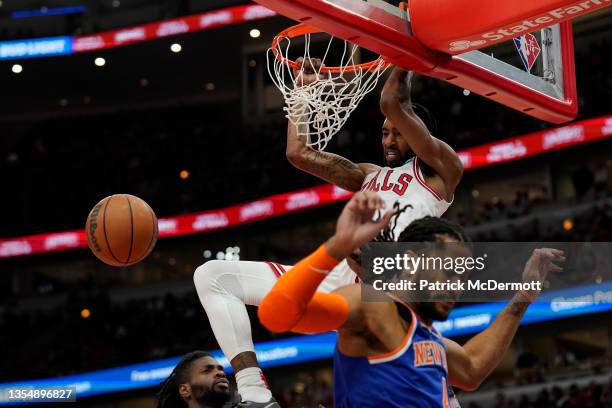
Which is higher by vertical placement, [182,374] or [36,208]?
[182,374]

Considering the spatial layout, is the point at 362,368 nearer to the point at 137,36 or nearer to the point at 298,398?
the point at 298,398

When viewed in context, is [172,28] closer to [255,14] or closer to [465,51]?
[255,14]

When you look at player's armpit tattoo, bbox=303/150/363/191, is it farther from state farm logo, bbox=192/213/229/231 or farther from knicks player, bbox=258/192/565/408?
state farm logo, bbox=192/213/229/231

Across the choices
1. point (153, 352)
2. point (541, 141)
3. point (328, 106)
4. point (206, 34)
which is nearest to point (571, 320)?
point (541, 141)

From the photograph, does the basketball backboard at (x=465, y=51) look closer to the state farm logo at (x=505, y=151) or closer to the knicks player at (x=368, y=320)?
the knicks player at (x=368, y=320)

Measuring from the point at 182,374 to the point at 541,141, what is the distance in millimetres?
14224

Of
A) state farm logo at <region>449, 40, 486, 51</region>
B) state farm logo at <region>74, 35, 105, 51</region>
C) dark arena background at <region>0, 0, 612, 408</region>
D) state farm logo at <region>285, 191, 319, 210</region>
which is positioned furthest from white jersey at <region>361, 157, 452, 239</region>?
state farm logo at <region>74, 35, 105, 51</region>

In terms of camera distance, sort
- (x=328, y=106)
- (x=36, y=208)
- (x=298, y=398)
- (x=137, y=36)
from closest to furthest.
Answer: (x=328, y=106)
(x=298, y=398)
(x=137, y=36)
(x=36, y=208)

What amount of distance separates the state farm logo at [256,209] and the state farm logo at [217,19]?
3913mm

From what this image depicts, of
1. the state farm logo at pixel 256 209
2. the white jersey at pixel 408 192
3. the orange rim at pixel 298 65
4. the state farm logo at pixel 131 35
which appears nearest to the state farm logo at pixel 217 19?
the state farm logo at pixel 131 35

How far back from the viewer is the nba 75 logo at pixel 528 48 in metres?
5.27

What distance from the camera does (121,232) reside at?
496 cm

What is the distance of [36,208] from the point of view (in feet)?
72.9

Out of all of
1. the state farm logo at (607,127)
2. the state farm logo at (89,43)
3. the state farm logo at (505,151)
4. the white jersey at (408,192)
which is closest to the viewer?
the white jersey at (408,192)
